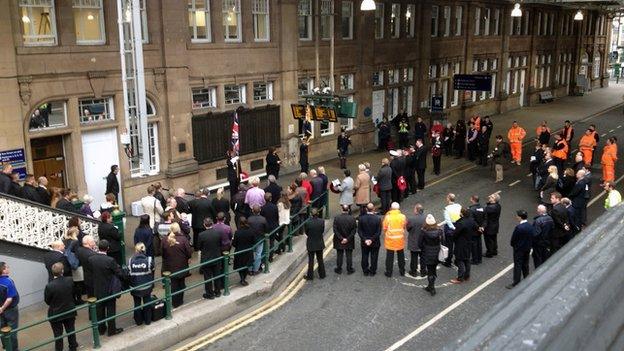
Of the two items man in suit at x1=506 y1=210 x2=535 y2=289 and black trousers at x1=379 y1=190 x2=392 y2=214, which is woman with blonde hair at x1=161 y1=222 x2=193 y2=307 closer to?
man in suit at x1=506 y1=210 x2=535 y2=289

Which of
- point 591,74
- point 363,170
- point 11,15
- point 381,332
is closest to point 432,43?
point 363,170

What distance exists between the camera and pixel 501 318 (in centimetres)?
103

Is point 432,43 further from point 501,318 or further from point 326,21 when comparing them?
point 501,318

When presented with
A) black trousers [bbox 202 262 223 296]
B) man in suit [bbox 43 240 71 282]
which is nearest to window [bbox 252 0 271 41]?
black trousers [bbox 202 262 223 296]

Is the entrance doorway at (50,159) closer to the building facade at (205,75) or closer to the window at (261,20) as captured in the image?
the building facade at (205,75)

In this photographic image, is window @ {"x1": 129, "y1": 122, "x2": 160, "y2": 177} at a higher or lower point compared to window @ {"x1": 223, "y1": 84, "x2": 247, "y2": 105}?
lower

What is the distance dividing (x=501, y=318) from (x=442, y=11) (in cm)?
3776

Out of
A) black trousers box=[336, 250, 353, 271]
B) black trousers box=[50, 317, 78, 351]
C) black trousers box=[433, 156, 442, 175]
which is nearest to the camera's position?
black trousers box=[50, 317, 78, 351]

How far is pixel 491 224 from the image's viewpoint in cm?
1477

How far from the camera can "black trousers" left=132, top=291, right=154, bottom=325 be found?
441 inches

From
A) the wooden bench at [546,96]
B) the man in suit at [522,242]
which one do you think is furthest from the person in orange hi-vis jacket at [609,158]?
the wooden bench at [546,96]

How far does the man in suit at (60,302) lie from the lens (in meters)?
9.84

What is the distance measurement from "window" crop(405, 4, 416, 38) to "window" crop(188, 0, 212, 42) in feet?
46.7

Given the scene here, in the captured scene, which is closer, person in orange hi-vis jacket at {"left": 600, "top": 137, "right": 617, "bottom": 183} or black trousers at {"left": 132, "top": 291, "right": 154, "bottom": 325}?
black trousers at {"left": 132, "top": 291, "right": 154, "bottom": 325}
